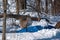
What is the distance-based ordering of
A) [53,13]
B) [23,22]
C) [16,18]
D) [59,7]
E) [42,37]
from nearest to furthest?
[42,37] → [23,22] → [16,18] → [53,13] → [59,7]

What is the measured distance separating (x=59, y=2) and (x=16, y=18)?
7.99m

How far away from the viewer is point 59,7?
1509cm

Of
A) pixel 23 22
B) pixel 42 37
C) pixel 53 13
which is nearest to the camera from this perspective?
pixel 42 37

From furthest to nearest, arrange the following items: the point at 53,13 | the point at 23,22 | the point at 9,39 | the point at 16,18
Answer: the point at 53,13
the point at 16,18
the point at 23,22
the point at 9,39

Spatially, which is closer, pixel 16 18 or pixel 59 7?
pixel 16 18

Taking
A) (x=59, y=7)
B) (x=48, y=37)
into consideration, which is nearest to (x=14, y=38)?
(x=48, y=37)

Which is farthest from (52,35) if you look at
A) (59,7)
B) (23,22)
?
(59,7)

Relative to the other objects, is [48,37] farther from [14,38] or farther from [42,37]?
[14,38]

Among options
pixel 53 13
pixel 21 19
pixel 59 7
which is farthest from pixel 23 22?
pixel 59 7

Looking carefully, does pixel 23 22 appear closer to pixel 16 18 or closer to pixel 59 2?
pixel 16 18

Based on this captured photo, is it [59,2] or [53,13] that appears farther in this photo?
[59,2]

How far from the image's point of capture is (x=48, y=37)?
5.06 m

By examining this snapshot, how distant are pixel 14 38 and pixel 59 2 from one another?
11.0 meters

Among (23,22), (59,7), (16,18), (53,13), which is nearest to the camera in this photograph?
(23,22)
